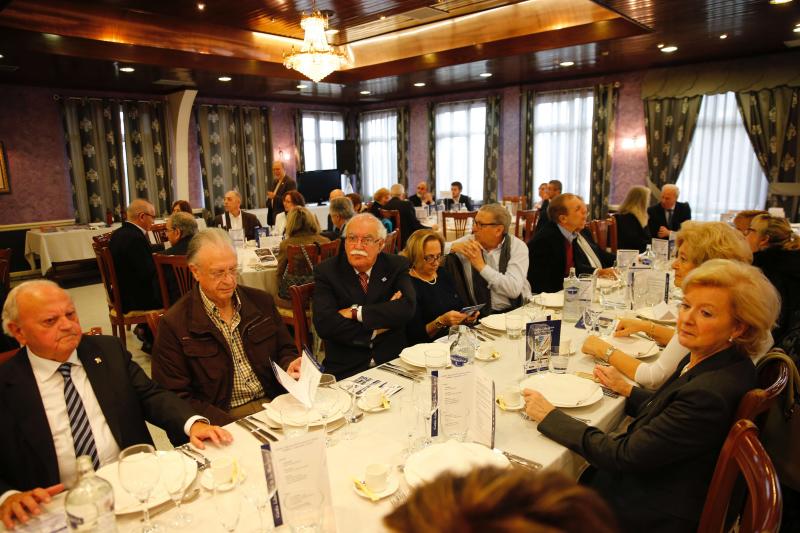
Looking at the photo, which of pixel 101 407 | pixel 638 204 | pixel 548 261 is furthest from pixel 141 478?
pixel 638 204

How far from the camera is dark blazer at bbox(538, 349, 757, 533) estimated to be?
4.67 feet

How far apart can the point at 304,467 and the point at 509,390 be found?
88 centimetres

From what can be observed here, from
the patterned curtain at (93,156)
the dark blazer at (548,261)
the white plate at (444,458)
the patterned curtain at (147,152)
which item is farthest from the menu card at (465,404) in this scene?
the patterned curtain at (147,152)

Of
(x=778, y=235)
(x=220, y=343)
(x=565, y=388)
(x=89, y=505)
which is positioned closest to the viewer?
(x=89, y=505)

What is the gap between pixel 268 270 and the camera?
4.89 meters

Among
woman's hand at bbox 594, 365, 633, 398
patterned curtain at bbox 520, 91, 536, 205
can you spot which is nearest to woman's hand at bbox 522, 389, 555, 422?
woman's hand at bbox 594, 365, 633, 398

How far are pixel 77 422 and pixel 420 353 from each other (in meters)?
1.26

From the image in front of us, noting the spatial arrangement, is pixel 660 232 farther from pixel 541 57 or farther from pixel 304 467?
pixel 304 467

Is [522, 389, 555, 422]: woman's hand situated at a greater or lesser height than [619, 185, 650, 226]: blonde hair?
lesser

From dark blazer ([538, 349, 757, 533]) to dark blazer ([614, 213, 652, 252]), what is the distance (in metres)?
4.54

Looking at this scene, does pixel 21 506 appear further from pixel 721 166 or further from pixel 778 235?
pixel 721 166

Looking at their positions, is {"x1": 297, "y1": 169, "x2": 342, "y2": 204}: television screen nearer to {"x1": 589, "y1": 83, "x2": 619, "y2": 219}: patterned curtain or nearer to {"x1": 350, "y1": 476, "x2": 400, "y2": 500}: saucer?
{"x1": 589, "y1": 83, "x2": 619, "y2": 219}: patterned curtain

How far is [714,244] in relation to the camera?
2.57m

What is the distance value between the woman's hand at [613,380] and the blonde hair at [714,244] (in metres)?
0.97
